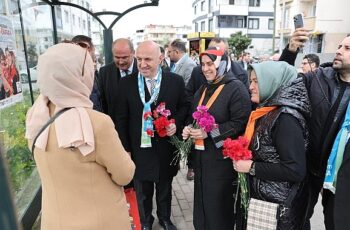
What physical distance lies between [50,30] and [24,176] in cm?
240

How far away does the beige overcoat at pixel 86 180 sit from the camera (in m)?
1.62

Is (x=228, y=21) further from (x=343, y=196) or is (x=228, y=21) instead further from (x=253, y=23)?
(x=343, y=196)

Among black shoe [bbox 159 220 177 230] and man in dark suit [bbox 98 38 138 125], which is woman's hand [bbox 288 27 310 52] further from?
black shoe [bbox 159 220 177 230]

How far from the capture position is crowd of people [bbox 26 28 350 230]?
1607 millimetres

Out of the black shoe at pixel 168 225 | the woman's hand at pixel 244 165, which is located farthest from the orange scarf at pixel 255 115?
the black shoe at pixel 168 225

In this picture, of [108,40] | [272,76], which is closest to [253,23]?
[108,40]

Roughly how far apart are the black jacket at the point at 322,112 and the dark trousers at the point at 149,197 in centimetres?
155

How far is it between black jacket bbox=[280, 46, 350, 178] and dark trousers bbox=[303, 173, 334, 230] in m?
0.08

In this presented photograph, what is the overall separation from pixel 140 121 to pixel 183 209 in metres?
1.49

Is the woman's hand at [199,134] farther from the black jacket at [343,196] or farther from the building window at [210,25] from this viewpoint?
the building window at [210,25]

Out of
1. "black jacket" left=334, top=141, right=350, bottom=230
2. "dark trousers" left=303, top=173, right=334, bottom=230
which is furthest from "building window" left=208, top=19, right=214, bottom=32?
"black jacket" left=334, top=141, right=350, bottom=230

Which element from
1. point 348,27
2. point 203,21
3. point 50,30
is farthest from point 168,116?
point 203,21

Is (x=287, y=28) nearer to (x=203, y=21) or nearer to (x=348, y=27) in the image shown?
(x=348, y=27)

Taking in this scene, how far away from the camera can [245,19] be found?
4897cm
